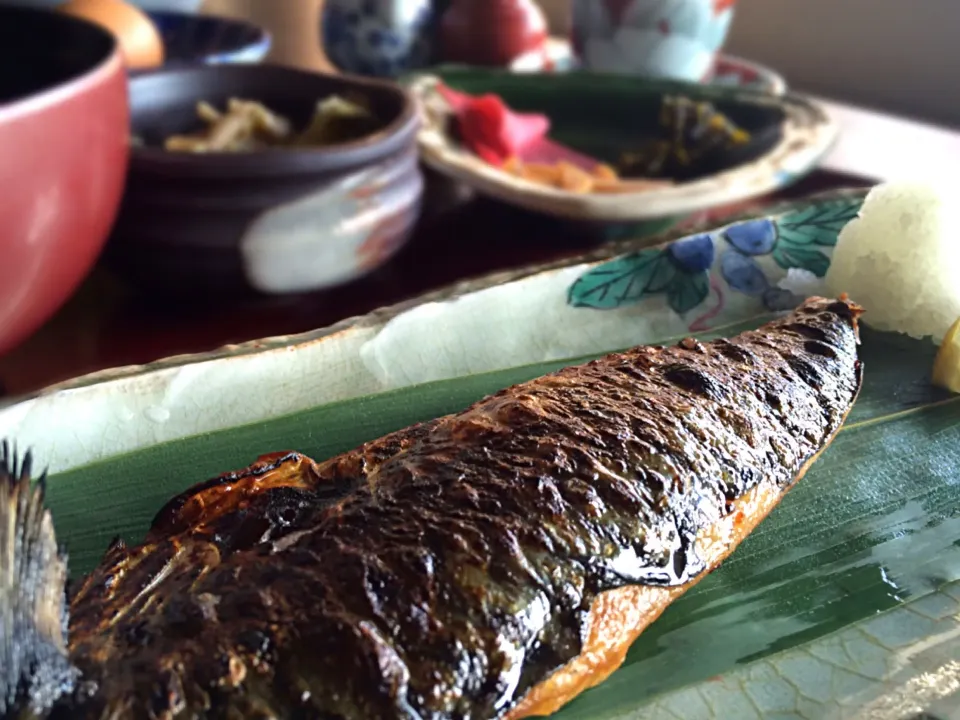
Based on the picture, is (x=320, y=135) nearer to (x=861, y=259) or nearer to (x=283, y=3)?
(x=861, y=259)

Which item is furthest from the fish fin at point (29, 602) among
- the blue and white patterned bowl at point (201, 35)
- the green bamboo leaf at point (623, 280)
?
the blue and white patterned bowl at point (201, 35)

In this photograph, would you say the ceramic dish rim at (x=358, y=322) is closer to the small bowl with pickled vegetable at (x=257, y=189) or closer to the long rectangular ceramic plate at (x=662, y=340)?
the long rectangular ceramic plate at (x=662, y=340)

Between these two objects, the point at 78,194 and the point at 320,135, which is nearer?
the point at 78,194

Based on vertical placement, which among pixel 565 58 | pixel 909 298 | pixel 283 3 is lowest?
pixel 283 3

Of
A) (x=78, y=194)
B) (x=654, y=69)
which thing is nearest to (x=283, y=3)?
(x=654, y=69)

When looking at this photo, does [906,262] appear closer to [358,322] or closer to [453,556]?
[358,322]

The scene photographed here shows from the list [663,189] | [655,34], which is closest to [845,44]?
[655,34]

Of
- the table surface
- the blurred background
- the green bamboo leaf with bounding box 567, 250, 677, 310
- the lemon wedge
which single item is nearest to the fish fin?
the table surface
